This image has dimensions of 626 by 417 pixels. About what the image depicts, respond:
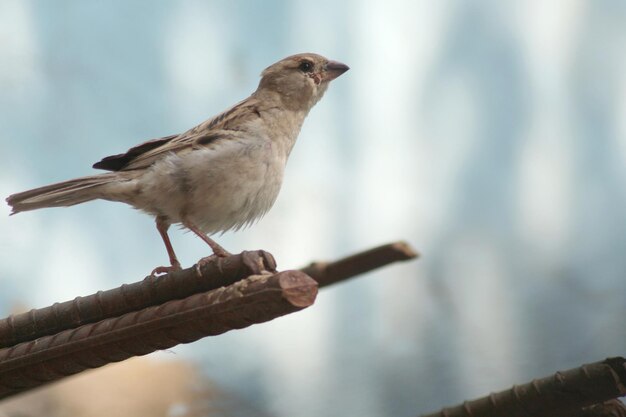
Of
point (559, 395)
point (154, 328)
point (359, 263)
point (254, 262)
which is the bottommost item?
point (559, 395)

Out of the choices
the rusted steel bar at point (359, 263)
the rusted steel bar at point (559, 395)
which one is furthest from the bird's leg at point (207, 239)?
the rusted steel bar at point (559, 395)

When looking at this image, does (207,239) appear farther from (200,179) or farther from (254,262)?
(254,262)

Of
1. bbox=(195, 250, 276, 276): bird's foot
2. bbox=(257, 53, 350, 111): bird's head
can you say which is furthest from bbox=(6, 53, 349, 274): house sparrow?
bbox=(195, 250, 276, 276): bird's foot

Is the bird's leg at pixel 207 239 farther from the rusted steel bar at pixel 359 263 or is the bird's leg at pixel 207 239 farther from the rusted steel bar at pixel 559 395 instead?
the rusted steel bar at pixel 559 395

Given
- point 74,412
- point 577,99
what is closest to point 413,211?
point 577,99

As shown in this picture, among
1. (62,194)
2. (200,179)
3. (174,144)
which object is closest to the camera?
(62,194)

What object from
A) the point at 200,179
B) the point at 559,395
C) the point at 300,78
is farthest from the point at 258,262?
the point at 300,78

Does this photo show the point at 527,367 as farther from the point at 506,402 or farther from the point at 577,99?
the point at 506,402

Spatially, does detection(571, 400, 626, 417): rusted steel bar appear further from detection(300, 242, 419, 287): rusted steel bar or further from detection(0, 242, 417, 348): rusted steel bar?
detection(0, 242, 417, 348): rusted steel bar
